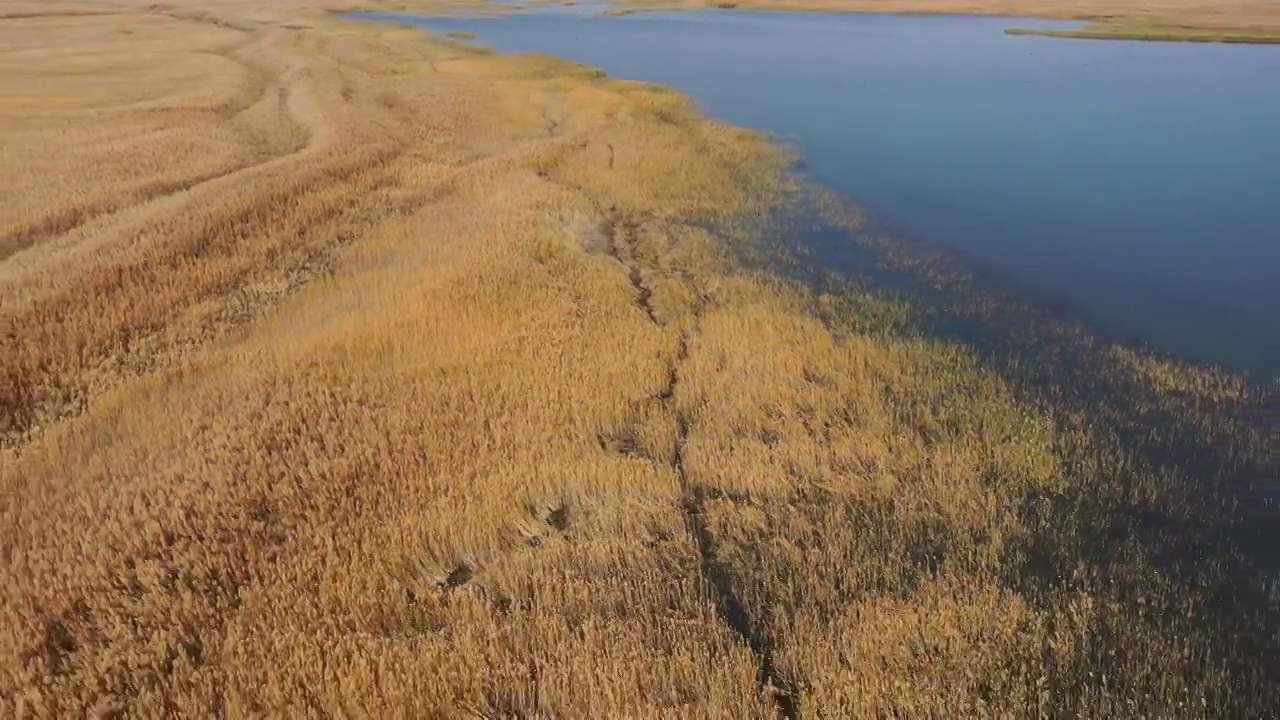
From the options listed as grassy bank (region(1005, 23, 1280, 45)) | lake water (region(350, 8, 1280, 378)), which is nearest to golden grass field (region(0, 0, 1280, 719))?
lake water (region(350, 8, 1280, 378))

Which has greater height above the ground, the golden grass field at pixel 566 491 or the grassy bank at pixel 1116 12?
the grassy bank at pixel 1116 12

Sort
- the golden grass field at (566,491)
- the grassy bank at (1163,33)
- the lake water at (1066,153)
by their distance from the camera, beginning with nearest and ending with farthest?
the golden grass field at (566,491) → the lake water at (1066,153) → the grassy bank at (1163,33)

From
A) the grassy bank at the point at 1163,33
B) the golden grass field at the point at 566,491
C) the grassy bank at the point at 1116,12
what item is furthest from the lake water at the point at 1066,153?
the grassy bank at the point at 1116,12

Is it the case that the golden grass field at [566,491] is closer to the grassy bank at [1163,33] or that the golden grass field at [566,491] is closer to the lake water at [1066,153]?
the lake water at [1066,153]

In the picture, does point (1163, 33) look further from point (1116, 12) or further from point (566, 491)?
point (566, 491)

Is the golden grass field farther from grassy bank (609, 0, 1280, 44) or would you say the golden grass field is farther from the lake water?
grassy bank (609, 0, 1280, 44)
